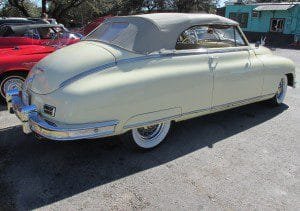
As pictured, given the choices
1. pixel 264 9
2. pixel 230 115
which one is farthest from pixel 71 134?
pixel 264 9

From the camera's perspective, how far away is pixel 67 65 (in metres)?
3.74

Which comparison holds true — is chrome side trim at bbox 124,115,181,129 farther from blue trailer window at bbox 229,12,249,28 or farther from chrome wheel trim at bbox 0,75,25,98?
blue trailer window at bbox 229,12,249,28

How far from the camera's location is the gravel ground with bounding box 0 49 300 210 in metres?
3.28

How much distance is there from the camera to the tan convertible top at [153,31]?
4.05 meters

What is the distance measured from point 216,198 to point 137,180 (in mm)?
842

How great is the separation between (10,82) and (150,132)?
2991 mm

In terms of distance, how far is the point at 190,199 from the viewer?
3322mm

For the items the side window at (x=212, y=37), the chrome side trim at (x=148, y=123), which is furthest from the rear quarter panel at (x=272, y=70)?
the chrome side trim at (x=148, y=123)

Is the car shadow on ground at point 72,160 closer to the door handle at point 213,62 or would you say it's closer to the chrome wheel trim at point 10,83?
the door handle at point 213,62

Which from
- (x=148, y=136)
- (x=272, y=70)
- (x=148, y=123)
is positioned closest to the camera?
(x=148, y=123)

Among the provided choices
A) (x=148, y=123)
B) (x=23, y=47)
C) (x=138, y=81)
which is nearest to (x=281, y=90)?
(x=148, y=123)

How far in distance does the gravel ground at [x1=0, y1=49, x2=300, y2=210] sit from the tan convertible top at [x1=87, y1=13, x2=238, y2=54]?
1275 mm

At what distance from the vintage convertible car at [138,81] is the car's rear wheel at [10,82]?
1715 mm

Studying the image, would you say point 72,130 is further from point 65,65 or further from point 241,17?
point 241,17
